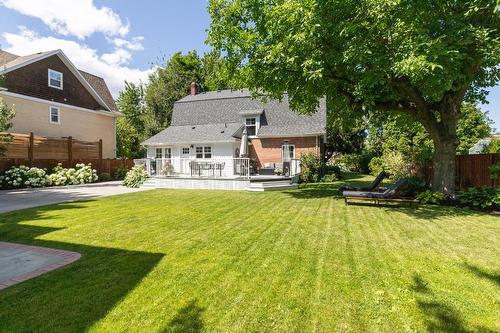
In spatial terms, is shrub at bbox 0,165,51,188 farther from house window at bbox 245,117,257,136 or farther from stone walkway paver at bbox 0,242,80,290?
house window at bbox 245,117,257,136

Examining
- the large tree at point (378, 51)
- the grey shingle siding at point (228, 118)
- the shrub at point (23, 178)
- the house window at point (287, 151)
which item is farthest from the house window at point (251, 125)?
the shrub at point (23, 178)

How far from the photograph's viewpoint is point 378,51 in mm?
10047

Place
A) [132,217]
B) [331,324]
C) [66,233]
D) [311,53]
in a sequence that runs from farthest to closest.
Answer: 1. [311,53]
2. [132,217]
3. [66,233]
4. [331,324]

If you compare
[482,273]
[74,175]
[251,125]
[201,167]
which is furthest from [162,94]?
[482,273]

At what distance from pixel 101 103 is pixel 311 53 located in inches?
923

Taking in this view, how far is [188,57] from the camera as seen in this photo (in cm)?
4550

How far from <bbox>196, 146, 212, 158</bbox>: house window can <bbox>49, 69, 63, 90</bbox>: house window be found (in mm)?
12599

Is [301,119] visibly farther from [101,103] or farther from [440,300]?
[440,300]

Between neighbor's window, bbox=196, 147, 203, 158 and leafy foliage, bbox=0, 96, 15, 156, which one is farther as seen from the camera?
neighbor's window, bbox=196, 147, 203, 158

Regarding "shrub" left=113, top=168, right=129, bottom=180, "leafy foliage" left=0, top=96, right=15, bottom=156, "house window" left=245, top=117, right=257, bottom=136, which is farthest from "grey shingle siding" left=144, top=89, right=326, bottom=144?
"leafy foliage" left=0, top=96, right=15, bottom=156

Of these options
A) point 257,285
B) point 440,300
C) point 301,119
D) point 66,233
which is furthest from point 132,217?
point 301,119

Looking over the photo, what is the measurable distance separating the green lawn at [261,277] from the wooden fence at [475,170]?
15.1ft

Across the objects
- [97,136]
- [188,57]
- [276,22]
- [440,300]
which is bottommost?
[440,300]

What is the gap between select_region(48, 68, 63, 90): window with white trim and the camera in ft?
73.3
